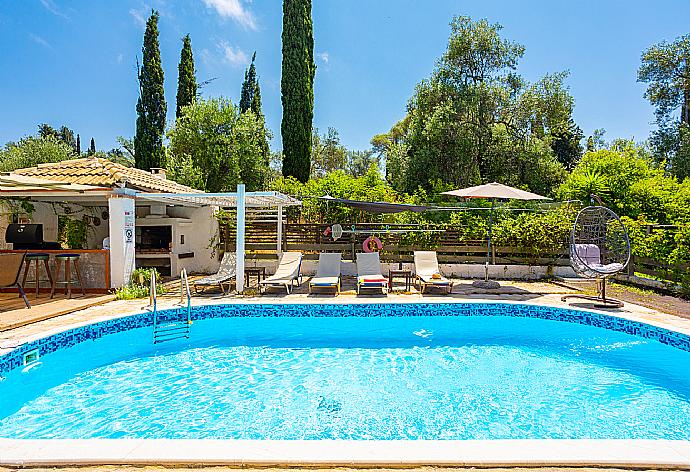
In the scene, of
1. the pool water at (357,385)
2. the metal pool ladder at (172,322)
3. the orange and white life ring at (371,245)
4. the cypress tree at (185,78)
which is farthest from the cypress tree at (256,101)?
the pool water at (357,385)

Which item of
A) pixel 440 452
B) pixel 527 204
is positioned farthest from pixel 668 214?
pixel 440 452

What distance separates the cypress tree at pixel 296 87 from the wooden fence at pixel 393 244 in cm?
696

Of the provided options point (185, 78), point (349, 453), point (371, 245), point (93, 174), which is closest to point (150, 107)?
point (185, 78)

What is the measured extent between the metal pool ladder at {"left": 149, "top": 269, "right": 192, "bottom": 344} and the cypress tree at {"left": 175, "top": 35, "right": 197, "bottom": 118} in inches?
761

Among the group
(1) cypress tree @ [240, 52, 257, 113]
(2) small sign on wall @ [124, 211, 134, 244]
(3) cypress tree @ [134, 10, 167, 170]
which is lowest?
(2) small sign on wall @ [124, 211, 134, 244]

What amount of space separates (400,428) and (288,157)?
1665 cm

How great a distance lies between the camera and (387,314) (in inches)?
324

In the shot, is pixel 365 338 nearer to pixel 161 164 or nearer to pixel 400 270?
pixel 400 270

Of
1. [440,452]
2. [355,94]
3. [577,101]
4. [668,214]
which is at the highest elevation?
[355,94]

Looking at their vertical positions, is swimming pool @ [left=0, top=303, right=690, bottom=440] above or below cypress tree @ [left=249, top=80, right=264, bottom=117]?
below

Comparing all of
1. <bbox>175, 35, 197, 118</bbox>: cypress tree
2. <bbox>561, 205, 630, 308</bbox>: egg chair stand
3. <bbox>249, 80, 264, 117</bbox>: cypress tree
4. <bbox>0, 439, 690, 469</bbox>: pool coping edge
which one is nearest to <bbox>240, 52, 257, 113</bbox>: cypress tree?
<bbox>249, 80, 264, 117</bbox>: cypress tree

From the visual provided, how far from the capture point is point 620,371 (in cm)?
577

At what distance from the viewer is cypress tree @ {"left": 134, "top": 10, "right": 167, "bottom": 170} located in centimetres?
2128

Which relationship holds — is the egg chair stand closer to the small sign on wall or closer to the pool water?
the pool water
